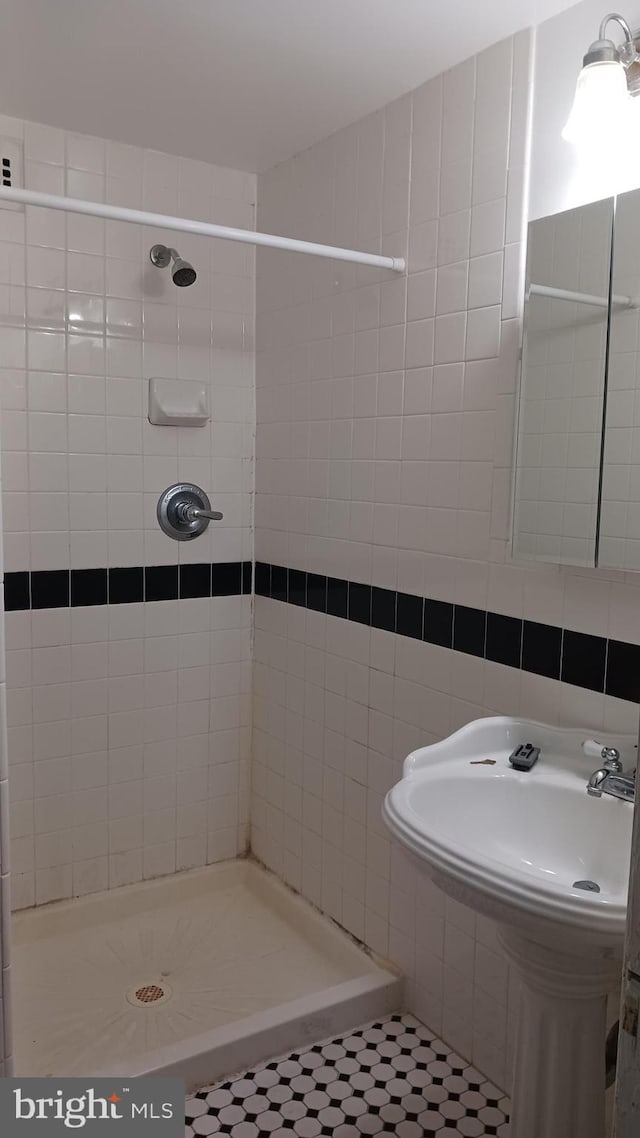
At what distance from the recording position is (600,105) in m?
1.46

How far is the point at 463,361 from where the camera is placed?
193 cm

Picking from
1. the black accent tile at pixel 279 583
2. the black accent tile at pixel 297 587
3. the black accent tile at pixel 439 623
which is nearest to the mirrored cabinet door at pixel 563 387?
the black accent tile at pixel 439 623

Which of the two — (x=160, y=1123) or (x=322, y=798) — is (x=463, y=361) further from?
(x=160, y=1123)

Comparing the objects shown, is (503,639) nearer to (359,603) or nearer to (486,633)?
(486,633)

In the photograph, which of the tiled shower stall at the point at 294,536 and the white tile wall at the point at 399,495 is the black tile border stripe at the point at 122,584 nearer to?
the tiled shower stall at the point at 294,536

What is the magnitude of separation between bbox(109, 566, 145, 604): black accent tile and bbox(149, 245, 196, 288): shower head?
846 millimetres

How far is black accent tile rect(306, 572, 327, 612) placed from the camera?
2.43 m

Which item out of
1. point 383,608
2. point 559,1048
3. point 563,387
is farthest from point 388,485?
point 559,1048

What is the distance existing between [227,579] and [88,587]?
46cm

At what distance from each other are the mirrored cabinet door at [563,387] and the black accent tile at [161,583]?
124 centimetres

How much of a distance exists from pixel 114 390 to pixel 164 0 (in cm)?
106

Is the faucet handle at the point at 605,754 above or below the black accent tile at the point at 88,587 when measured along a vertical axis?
below

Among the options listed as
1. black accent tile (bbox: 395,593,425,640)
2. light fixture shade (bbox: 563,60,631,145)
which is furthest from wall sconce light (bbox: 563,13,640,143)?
black accent tile (bbox: 395,593,425,640)

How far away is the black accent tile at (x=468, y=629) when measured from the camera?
1905 millimetres
